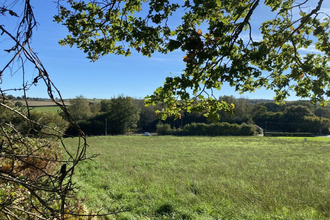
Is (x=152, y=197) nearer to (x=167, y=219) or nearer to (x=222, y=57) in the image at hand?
(x=167, y=219)

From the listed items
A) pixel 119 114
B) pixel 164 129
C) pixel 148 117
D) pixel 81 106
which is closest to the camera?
pixel 164 129

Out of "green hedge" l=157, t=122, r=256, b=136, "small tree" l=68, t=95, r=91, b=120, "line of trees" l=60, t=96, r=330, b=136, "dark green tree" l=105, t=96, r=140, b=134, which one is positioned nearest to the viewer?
"green hedge" l=157, t=122, r=256, b=136

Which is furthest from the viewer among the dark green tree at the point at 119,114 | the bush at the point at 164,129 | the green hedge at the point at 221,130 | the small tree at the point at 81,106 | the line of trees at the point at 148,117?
the small tree at the point at 81,106

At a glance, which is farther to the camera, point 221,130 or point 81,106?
point 81,106

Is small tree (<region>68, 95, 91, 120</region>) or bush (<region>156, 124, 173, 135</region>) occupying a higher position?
small tree (<region>68, 95, 91, 120</region>)

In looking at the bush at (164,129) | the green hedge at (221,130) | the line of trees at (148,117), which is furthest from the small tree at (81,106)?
the green hedge at (221,130)

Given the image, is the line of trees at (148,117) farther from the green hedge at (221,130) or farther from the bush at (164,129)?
the bush at (164,129)

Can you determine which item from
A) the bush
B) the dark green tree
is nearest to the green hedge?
the bush

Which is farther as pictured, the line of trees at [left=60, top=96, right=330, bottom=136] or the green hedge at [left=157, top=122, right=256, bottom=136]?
the line of trees at [left=60, top=96, right=330, bottom=136]

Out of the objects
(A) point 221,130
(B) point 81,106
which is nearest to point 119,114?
(B) point 81,106

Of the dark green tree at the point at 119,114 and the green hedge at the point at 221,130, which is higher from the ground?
the dark green tree at the point at 119,114

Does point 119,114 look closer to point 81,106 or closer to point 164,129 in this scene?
point 81,106

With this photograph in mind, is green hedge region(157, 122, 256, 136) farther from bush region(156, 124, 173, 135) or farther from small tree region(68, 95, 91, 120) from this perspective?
small tree region(68, 95, 91, 120)

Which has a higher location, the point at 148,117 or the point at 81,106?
the point at 81,106
